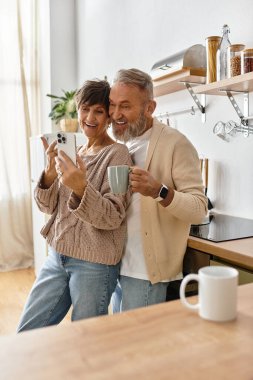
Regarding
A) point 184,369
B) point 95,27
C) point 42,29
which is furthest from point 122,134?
point 42,29

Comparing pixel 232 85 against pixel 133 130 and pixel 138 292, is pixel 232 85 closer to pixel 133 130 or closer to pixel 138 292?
pixel 133 130

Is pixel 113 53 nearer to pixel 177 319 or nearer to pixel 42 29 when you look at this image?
pixel 42 29

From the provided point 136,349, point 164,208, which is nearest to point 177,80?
point 164,208

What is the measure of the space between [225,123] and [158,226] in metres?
1.01

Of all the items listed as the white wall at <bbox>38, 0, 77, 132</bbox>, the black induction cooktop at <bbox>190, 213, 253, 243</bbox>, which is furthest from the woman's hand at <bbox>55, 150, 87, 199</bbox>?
the white wall at <bbox>38, 0, 77, 132</bbox>

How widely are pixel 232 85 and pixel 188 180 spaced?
0.70 meters

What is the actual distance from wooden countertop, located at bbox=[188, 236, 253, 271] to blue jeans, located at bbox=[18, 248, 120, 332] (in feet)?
1.18

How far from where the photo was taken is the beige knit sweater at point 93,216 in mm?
1258

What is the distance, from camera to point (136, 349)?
0.67m

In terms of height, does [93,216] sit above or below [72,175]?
below

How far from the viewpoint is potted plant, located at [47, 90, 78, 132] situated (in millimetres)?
3803

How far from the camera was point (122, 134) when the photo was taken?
5.14ft

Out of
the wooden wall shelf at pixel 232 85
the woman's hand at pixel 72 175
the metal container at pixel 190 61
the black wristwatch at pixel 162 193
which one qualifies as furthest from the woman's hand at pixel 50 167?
the metal container at pixel 190 61

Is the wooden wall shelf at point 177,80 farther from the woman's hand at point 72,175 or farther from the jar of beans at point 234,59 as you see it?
the woman's hand at point 72,175
